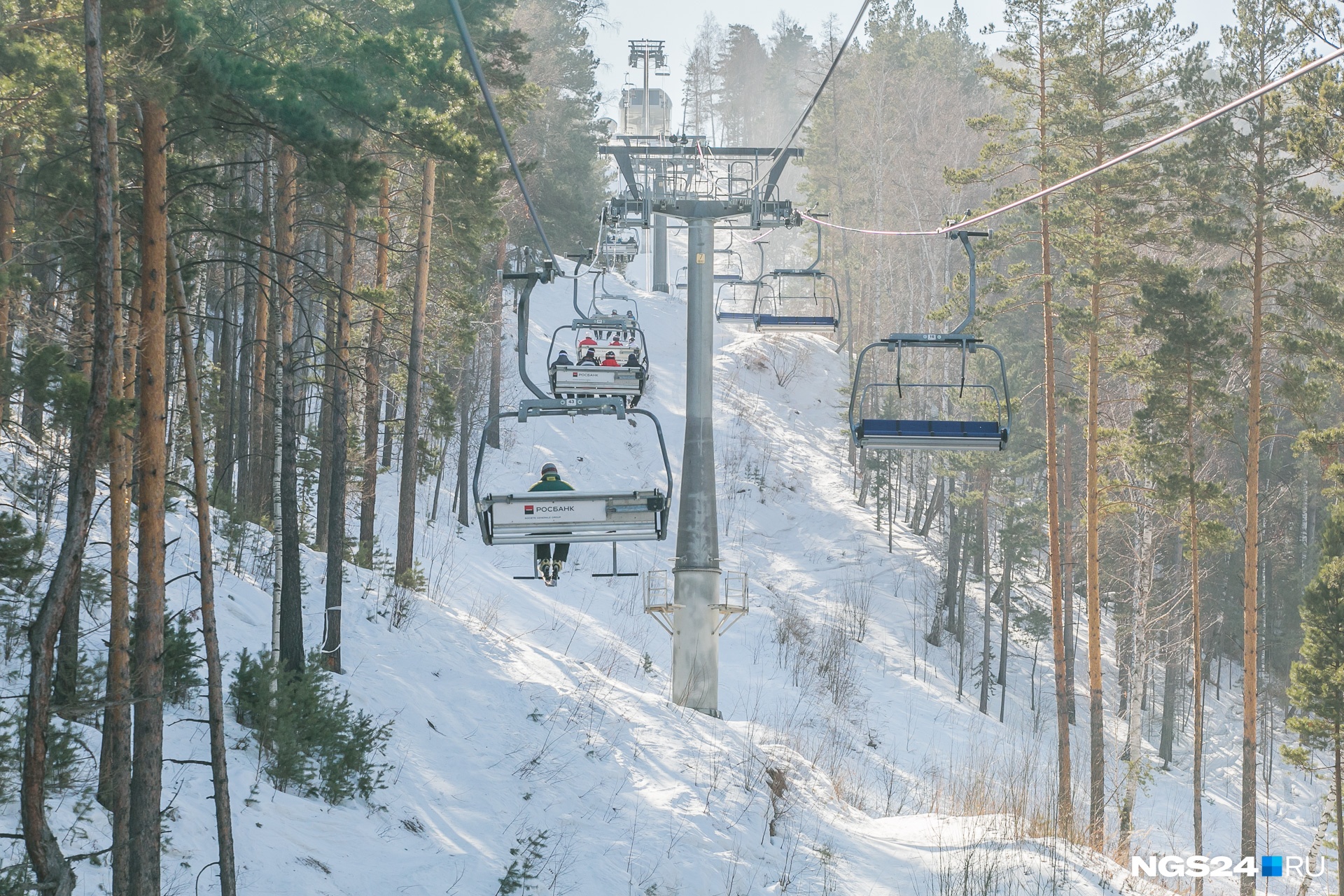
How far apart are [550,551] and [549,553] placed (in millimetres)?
50

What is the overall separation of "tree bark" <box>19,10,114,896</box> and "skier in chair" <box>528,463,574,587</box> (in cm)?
340

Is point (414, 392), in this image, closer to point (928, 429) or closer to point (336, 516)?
point (336, 516)

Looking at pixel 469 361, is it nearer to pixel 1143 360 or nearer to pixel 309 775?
pixel 1143 360

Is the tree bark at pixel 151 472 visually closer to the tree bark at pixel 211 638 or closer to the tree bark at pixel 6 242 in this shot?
the tree bark at pixel 211 638

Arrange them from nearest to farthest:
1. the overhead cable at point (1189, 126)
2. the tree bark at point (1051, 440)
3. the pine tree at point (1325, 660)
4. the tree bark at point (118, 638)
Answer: the overhead cable at point (1189, 126)
the tree bark at point (118, 638)
the pine tree at point (1325, 660)
the tree bark at point (1051, 440)

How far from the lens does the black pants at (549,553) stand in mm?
10766

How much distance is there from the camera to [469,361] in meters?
32.2

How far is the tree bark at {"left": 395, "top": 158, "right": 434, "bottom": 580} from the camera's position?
18047mm

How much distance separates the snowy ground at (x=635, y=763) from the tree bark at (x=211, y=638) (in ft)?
1.45

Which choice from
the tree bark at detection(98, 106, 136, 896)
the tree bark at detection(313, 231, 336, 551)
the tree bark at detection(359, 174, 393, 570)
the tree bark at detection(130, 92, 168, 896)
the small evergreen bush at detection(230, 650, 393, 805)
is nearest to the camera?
the tree bark at detection(98, 106, 136, 896)

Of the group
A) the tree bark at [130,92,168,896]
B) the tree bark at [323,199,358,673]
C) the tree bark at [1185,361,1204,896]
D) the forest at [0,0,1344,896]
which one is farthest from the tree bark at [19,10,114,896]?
the tree bark at [1185,361,1204,896]

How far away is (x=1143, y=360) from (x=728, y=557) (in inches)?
684

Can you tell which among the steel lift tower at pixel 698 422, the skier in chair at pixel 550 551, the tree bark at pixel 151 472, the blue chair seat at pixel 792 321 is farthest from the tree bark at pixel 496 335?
the tree bark at pixel 151 472

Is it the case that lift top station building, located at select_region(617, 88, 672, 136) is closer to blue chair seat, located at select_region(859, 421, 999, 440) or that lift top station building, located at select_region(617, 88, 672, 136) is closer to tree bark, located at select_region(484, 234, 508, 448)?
tree bark, located at select_region(484, 234, 508, 448)
